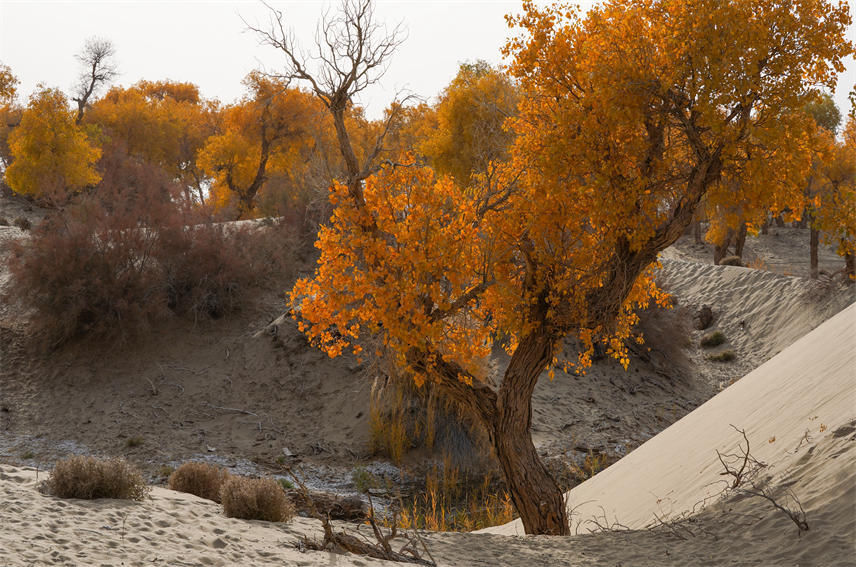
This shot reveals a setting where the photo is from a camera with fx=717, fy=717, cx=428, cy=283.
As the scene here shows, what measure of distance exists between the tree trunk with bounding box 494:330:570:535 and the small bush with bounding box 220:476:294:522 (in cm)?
300

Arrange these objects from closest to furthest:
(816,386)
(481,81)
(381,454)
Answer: (816,386), (381,454), (481,81)

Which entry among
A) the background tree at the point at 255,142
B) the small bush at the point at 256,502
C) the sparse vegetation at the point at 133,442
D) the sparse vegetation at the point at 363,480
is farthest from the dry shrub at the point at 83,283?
the background tree at the point at 255,142

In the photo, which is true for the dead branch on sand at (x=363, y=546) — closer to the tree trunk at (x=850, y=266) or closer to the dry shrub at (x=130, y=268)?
the dry shrub at (x=130, y=268)

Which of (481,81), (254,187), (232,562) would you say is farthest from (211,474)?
(254,187)

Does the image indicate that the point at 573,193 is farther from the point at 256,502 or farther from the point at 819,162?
the point at 819,162

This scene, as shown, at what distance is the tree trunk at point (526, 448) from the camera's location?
30.4 feet

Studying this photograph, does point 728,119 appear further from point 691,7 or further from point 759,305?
point 759,305

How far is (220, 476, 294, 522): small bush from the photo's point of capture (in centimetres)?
786

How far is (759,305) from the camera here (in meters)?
25.8

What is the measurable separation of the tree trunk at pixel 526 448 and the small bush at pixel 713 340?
17298 millimetres

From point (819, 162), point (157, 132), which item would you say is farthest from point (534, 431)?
point (157, 132)

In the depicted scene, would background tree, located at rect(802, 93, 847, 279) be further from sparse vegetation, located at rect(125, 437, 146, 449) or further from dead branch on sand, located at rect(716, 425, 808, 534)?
sparse vegetation, located at rect(125, 437, 146, 449)

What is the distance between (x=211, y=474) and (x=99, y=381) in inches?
358

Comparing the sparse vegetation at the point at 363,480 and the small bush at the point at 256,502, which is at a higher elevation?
the small bush at the point at 256,502
